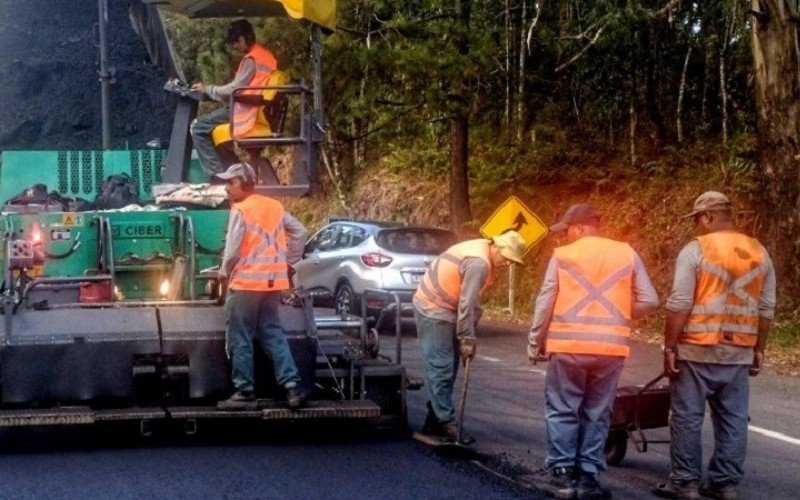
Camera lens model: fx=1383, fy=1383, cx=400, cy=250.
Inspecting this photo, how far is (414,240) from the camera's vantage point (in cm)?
2006

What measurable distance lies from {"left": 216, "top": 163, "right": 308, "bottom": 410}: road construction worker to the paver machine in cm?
18

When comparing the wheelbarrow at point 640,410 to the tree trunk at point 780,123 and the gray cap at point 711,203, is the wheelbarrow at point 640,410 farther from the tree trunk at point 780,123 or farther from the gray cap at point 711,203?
the tree trunk at point 780,123

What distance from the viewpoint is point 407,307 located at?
19.0 m

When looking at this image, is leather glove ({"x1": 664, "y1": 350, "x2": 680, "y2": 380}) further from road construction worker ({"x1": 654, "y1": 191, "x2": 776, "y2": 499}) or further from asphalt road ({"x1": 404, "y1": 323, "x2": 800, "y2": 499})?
asphalt road ({"x1": 404, "y1": 323, "x2": 800, "y2": 499})

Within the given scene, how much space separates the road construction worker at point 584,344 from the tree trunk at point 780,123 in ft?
37.5

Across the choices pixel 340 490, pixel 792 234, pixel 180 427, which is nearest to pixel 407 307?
pixel 792 234

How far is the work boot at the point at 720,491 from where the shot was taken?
27.1 ft

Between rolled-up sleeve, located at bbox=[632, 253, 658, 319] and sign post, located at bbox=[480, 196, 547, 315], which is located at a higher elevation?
sign post, located at bbox=[480, 196, 547, 315]

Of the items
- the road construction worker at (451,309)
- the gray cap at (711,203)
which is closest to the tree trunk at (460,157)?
the road construction worker at (451,309)

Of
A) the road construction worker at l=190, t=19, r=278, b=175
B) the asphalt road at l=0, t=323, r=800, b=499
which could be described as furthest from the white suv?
the road construction worker at l=190, t=19, r=278, b=175

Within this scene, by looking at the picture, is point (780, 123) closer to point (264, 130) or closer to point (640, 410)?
point (264, 130)

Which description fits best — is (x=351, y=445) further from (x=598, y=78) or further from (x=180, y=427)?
(x=598, y=78)

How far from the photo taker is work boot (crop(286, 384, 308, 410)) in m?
9.61

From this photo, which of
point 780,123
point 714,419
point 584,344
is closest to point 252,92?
point 584,344
